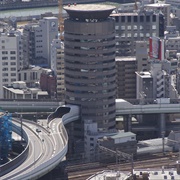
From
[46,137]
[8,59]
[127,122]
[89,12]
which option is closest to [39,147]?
[46,137]

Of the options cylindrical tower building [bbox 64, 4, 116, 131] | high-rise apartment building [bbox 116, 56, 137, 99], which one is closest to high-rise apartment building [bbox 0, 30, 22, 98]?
high-rise apartment building [bbox 116, 56, 137, 99]

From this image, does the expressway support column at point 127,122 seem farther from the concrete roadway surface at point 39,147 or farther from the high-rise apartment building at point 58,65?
the high-rise apartment building at point 58,65

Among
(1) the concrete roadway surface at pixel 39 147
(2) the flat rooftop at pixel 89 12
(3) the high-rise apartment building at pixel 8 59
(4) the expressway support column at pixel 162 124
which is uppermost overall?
(2) the flat rooftop at pixel 89 12

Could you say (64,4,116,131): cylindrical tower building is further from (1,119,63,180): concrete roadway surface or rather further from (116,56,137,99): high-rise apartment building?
(116,56,137,99): high-rise apartment building

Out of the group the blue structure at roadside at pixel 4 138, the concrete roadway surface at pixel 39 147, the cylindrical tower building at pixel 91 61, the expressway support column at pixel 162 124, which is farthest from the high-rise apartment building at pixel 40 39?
the blue structure at roadside at pixel 4 138

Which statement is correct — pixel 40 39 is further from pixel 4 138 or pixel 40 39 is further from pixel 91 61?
pixel 4 138

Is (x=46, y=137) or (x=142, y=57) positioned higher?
(x=142, y=57)
